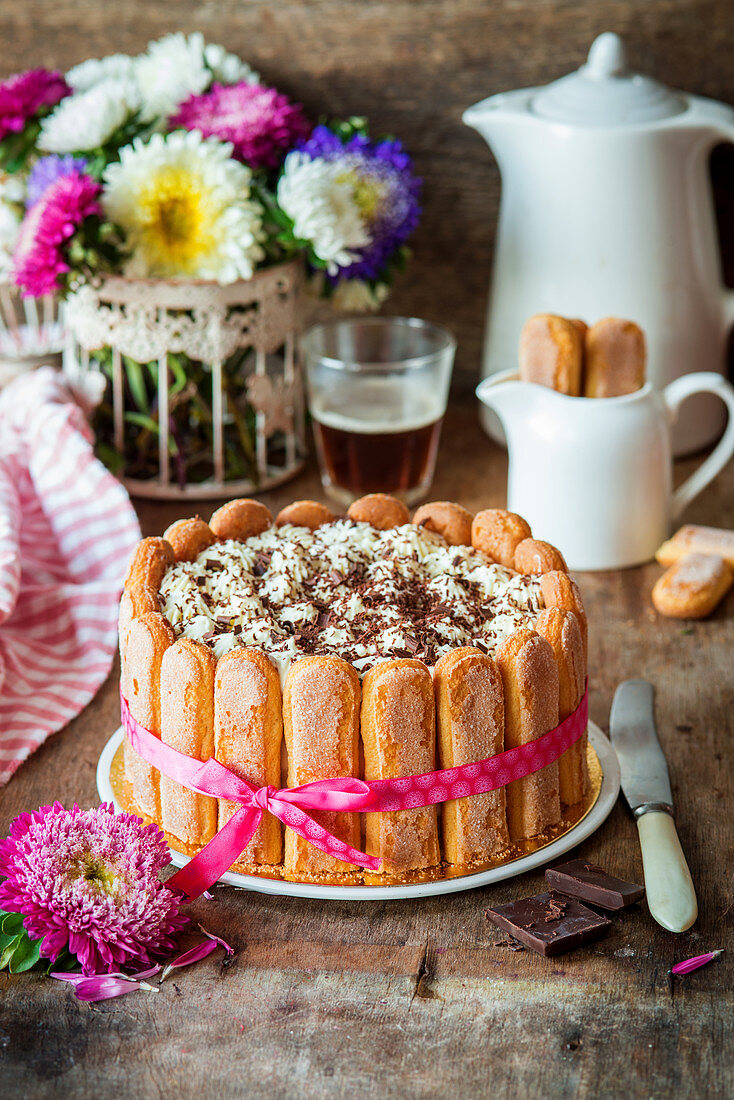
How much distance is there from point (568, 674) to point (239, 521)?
0.98ft

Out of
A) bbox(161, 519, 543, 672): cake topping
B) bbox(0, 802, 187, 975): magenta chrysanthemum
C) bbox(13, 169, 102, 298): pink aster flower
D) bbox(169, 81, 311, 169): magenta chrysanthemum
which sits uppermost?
bbox(169, 81, 311, 169): magenta chrysanthemum

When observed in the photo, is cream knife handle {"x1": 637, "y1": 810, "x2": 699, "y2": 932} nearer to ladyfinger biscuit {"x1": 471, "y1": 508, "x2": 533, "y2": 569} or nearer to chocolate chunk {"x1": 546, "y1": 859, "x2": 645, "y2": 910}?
chocolate chunk {"x1": 546, "y1": 859, "x2": 645, "y2": 910}

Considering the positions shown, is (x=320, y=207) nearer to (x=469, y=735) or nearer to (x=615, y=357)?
(x=615, y=357)

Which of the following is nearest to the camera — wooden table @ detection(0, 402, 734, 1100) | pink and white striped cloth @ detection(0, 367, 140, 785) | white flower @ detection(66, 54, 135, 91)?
wooden table @ detection(0, 402, 734, 1100)

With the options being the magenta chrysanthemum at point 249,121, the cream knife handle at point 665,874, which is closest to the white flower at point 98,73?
the magenta chrysanthemum at point 249,121

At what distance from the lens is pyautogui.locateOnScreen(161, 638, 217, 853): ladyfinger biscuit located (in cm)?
73

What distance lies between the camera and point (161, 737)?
2.51 feet

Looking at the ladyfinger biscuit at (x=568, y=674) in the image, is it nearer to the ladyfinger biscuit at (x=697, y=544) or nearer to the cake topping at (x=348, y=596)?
the cake topping at (x=348, y=596)

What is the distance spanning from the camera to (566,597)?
804mm

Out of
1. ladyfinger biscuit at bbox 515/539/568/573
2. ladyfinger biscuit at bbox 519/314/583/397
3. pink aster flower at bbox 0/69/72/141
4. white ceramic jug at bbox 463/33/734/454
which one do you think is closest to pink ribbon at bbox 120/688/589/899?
ladyfinger biscuit at bbox 515/539/568/573

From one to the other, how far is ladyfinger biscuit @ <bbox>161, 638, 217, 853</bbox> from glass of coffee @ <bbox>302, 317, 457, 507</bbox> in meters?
0.58

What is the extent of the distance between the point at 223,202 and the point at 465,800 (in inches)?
27.5

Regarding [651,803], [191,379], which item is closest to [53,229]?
[191,379]

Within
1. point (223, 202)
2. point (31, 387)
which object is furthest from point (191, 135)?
point (31, 387)
